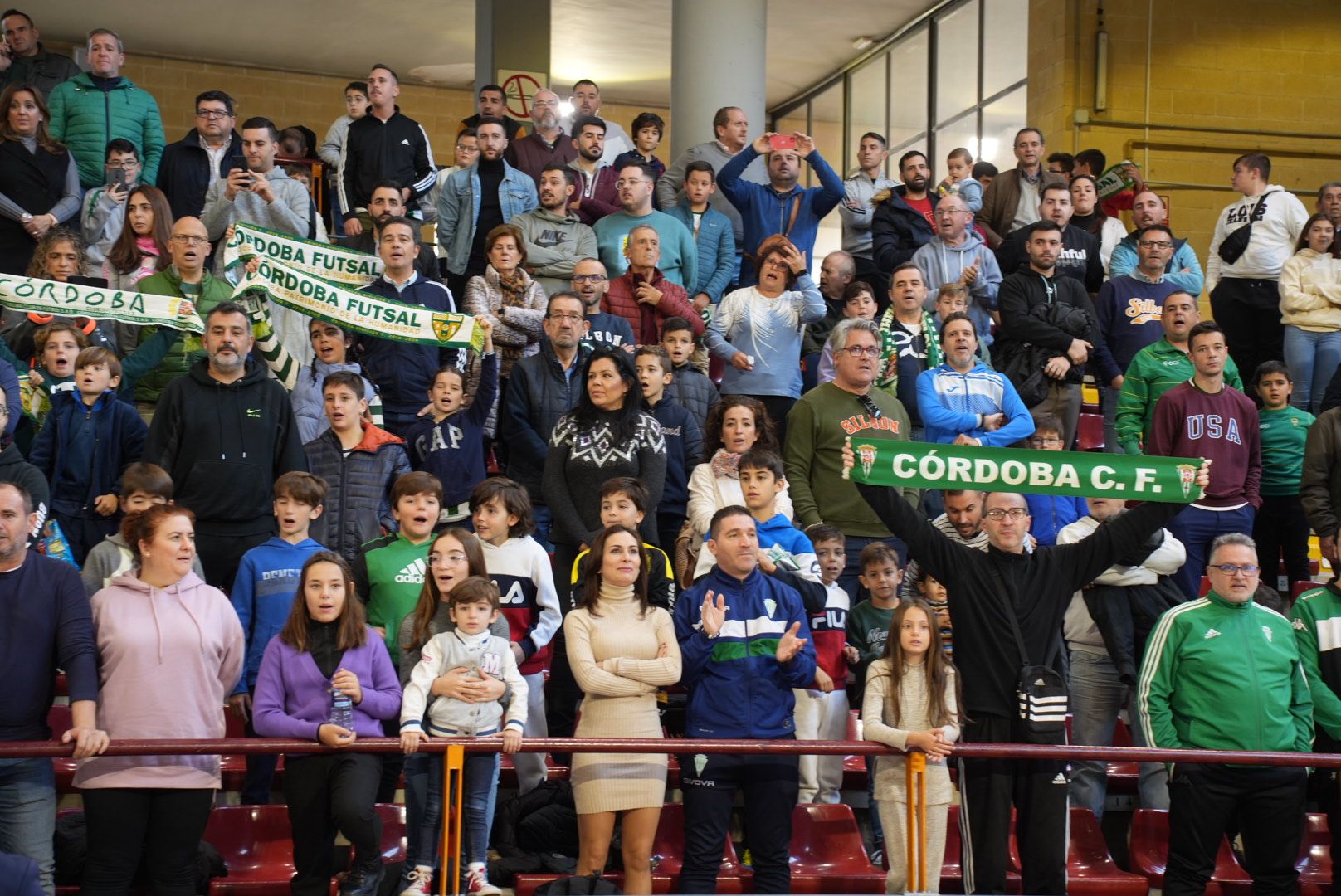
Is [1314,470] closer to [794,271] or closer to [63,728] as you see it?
[794,271]

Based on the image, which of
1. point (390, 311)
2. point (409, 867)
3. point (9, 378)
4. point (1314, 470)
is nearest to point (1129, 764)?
point (1314, 470)

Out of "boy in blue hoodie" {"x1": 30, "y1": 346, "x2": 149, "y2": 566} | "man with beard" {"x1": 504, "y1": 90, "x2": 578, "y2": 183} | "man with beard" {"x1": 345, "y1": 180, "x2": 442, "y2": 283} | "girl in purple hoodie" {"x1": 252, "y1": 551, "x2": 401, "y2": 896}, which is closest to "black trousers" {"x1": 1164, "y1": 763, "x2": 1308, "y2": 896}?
"girl in purple hoodie" {"x1": 252, "y1": 551, "x2": 401, "y2": 896}

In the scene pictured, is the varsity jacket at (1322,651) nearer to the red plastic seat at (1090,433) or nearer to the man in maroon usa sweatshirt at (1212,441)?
→ the man in maroon usa sweatshirt at (1212,441)

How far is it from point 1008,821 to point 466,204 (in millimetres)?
6218

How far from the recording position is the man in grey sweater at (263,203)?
921 cm

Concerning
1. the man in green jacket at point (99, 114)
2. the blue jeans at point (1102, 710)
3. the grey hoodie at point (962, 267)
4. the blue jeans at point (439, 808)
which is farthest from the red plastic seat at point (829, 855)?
the man in green jacket at point (99, 114)

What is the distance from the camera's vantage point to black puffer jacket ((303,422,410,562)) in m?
7.25

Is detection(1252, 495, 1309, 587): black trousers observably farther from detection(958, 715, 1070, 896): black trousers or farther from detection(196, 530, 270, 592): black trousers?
detection(196, 530, 270, 592): black trousers

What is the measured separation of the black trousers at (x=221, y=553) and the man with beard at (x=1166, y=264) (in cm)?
632

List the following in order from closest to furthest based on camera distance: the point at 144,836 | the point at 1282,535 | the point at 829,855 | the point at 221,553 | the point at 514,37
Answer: the point at 144,836 < the point at 829,855 < the point at 221,553 < the point at 1282,535 < the point at 514,37

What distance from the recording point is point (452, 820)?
5.40 meters

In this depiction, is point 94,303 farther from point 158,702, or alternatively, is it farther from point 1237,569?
point 1237,569

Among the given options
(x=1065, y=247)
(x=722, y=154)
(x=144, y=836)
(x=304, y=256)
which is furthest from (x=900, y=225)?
(x=144, y=836)

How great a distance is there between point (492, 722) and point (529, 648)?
623 mm
